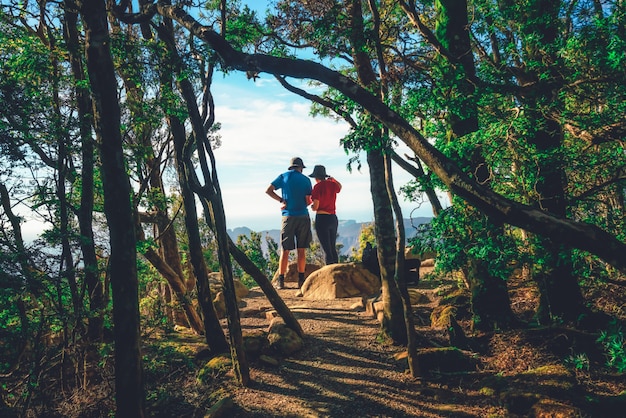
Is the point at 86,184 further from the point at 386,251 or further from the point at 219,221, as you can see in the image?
the point at 386,251

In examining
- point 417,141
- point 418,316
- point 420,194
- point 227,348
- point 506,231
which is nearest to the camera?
point 417,141

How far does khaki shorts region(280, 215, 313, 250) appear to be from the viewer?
10.7 m

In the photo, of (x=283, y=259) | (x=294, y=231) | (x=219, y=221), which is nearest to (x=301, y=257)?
(x=283, y=259)

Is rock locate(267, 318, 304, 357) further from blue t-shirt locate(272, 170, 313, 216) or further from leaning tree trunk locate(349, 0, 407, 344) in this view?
blue t-shirt locate(272, 170, 313, 216)

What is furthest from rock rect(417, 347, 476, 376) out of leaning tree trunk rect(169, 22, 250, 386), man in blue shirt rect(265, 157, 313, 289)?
man in blue shirt rect(265, 157, 313, 289)

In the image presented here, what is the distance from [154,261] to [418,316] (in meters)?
6.15

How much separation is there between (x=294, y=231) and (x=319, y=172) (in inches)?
79.6

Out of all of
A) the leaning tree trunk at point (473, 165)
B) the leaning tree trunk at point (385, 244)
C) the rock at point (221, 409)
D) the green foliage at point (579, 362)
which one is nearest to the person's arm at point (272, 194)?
the leaning tree trunk at point (385, 244)

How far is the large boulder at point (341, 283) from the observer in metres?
11.1

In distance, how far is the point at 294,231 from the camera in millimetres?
10820

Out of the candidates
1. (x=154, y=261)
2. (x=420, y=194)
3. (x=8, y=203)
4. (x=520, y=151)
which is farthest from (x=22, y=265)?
(x=520, y=151)

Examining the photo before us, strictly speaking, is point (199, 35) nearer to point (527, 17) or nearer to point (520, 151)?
point (527, 17)

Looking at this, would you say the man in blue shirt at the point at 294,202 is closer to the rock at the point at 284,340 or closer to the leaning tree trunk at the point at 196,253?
the leaning tree trunk at the point at 196,253

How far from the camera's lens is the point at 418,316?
28.2 feet
